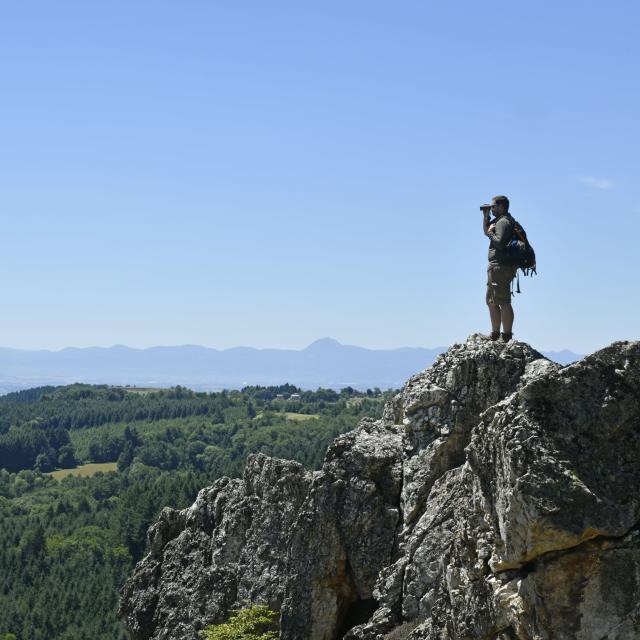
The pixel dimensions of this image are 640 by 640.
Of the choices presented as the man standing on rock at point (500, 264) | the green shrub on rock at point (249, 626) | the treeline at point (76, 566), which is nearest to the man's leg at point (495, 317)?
the man standing on rock at point (500, 264)

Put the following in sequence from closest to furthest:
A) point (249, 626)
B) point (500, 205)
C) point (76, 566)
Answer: point (500, 205), point (249, 626), point (76, 566)

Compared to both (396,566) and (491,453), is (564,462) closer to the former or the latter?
(491,453)

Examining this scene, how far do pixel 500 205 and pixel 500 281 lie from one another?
2033 millimetres

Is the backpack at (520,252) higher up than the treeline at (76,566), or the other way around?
the backpack at (520,252)

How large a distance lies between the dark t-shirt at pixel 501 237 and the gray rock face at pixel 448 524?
7.78 ft

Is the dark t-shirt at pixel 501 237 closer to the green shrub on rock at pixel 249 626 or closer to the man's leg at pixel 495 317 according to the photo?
the man's leg at pixel 495 317

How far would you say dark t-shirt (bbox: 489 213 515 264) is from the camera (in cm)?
2756

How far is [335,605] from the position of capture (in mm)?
28406

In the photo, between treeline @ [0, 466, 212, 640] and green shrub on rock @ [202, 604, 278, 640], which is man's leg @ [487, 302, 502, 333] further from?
treeline @ [0, 466, 212, 640]

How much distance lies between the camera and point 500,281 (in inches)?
1105

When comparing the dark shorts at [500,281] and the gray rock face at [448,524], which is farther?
the dark shorts at [500,281]

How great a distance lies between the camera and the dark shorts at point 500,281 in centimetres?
2798

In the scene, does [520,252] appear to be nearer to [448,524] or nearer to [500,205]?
[500,205]

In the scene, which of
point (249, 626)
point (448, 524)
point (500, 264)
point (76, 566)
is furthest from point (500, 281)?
point (76, 566)
